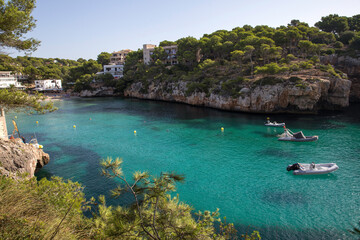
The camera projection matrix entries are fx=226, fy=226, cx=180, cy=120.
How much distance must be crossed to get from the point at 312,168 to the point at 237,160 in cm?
627

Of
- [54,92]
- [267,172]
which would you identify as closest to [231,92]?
[267,172]

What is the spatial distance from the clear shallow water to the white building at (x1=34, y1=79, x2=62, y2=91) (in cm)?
4622

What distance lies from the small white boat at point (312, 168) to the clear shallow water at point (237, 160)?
17.1 inches

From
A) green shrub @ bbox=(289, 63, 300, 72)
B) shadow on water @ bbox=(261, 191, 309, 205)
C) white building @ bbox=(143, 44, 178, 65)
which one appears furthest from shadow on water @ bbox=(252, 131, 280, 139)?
white building @ bbox=(143, 44, 178, 65)

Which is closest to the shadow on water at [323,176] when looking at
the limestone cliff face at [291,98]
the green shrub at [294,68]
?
the limestone cliff face at [291,98]

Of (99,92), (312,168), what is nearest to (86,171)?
(312,168)

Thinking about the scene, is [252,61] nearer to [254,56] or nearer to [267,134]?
[254,56]

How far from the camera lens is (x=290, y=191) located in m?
16.2

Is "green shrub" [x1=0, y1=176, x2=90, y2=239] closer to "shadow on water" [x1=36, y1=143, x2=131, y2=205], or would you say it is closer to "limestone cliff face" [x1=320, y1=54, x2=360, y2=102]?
"shadow on water" [x1=36, y1=143, x2=131, y2=205]

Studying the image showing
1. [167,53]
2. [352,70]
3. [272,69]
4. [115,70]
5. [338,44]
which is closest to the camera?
[272,69]

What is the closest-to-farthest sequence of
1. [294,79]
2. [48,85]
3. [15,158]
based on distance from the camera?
[15,158] → [294,79] → [48,85]

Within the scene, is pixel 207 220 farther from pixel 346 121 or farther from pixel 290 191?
pixel 346 121

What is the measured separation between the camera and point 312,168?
18906mm

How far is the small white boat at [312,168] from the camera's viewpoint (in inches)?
731
